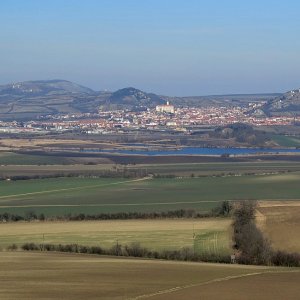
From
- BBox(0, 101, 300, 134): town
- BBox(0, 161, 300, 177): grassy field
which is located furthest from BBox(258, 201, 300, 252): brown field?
BBox(0, 101, 300, 134): town

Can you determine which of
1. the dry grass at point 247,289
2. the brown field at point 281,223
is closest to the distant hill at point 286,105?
the brown field at point 281,223

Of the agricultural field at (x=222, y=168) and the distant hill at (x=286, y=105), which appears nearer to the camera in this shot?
the agricultural field at (x=222, y=168)

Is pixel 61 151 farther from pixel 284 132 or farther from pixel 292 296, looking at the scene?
pixel 292 296

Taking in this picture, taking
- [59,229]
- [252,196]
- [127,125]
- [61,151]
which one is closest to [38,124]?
[127,125]

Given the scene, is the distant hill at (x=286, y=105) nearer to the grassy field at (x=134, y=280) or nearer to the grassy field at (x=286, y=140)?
the grassy field at (x=286, y=140)

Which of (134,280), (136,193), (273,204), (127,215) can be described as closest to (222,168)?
(136,193)

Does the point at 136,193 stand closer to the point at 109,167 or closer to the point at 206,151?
the point at 109,167

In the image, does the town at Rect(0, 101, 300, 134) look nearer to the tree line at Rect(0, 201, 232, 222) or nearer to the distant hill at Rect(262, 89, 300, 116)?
the distant hill at Rect(262, 89, 300, 116)
